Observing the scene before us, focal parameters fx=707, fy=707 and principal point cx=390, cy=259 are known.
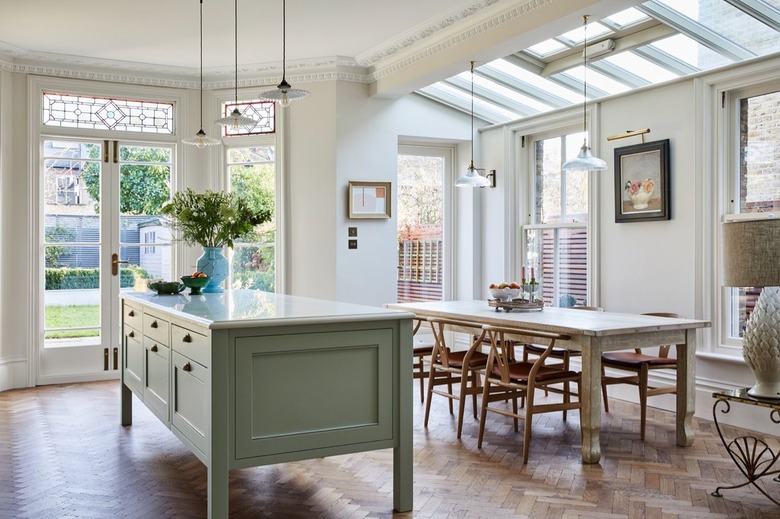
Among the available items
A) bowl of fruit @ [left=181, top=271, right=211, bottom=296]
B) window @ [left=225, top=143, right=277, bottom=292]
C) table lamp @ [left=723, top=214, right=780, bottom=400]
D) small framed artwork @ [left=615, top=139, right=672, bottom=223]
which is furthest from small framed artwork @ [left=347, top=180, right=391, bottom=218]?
table lamp @ [left=723, top=214, right=780, bottom=400]

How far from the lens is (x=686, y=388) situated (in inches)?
168

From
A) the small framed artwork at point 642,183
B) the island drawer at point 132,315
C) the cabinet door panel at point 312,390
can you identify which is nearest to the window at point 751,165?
the small framed artwork at point 642,183

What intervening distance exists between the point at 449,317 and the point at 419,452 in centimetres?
115

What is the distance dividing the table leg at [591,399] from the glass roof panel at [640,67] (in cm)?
239

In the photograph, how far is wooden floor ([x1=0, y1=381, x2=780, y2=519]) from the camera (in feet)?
10.5

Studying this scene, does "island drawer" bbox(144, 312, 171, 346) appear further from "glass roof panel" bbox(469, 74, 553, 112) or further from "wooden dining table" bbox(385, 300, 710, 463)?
"glass roof panel" bbox(469, 74, 553, 112)

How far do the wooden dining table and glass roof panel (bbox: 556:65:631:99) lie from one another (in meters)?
1.94

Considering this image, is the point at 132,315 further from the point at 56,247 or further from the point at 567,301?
the point at 567,301

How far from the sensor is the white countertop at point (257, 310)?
2885mm

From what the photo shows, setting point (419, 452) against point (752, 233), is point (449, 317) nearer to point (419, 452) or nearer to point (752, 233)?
point (419, 452)

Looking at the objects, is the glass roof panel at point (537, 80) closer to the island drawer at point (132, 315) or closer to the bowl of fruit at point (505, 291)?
the bowl of fruit at point (505, 291)

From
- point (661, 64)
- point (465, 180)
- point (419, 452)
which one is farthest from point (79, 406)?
point (661, 64)

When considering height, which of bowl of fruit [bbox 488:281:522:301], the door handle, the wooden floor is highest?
the door handle

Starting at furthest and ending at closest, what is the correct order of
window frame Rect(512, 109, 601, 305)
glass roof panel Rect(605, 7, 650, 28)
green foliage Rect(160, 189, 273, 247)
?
window frame Rect(512, 109, 601, 305) < glass roof panel Rect(605, 7, 650, 28) < green foliage Rect(160, 189, 273, 247)
